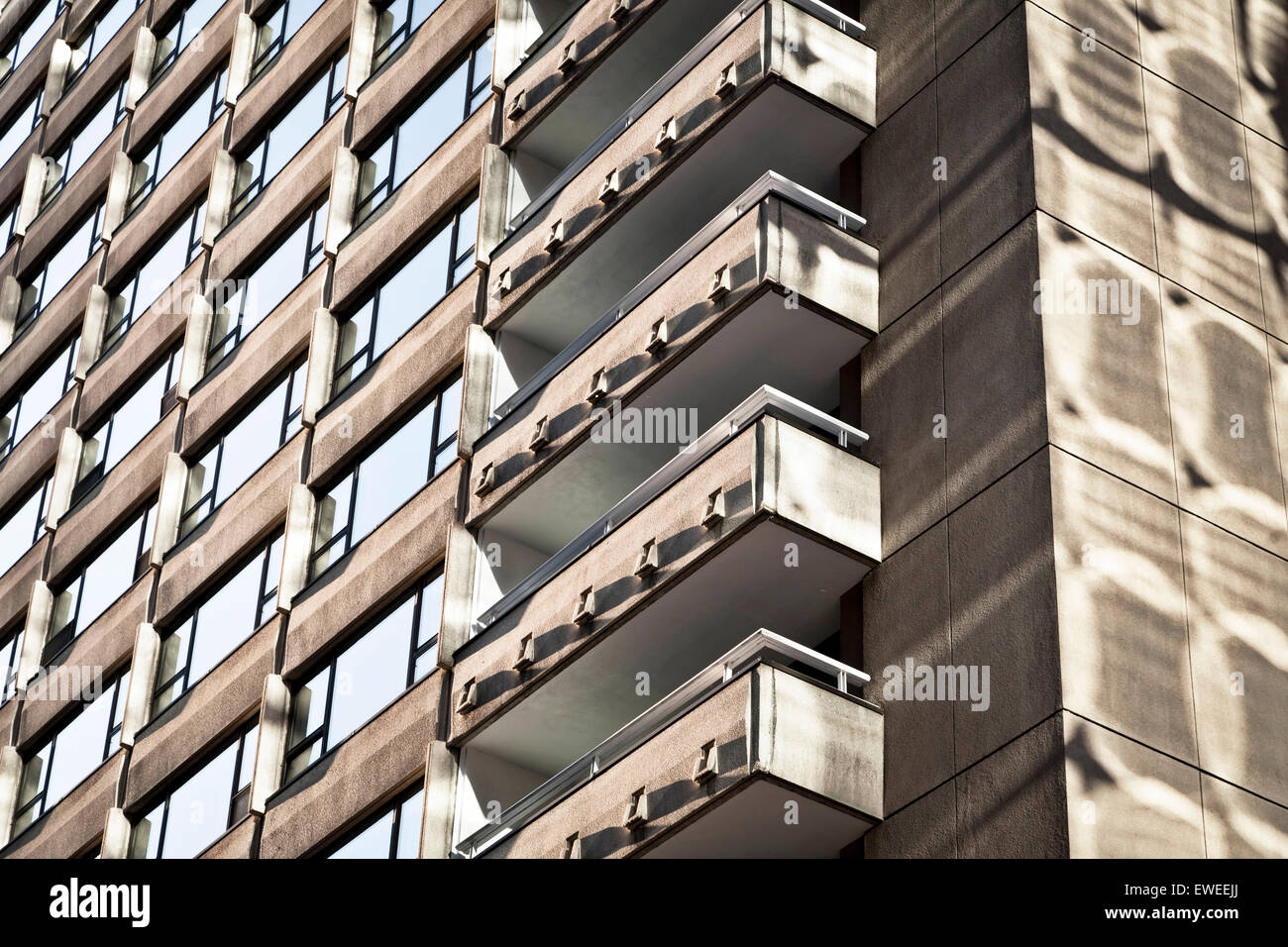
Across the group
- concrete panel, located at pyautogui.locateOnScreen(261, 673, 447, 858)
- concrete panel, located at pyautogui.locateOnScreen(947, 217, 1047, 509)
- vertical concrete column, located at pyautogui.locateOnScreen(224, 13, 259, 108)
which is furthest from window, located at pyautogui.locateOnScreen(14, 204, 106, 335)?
concrete panel, located at pyautogui.locateOnScreen(947, 217, 1047, 509)

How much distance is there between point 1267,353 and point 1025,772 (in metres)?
6.65

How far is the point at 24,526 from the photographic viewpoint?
40.3 metres

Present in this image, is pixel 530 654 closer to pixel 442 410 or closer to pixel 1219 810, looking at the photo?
pixel 442 410

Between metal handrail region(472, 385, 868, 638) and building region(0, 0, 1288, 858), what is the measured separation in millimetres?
84

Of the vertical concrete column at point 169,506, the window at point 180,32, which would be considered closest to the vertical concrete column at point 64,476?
the vertical concrete column at point 169,506

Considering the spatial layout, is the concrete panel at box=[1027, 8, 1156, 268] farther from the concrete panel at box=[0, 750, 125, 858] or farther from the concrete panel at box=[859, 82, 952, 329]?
the concrete panel at box=[0, 750, 125, 858]

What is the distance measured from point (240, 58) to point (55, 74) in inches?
387

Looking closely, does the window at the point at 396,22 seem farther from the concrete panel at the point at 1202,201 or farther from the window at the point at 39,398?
the concrete panel at the point at 1202,201

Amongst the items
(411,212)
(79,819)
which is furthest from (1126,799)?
(79,819)

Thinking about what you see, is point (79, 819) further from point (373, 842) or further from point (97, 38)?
point (97, 38)

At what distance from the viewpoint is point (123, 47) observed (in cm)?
4412

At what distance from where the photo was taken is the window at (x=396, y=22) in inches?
1351

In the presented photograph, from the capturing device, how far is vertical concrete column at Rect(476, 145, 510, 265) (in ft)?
95.1
